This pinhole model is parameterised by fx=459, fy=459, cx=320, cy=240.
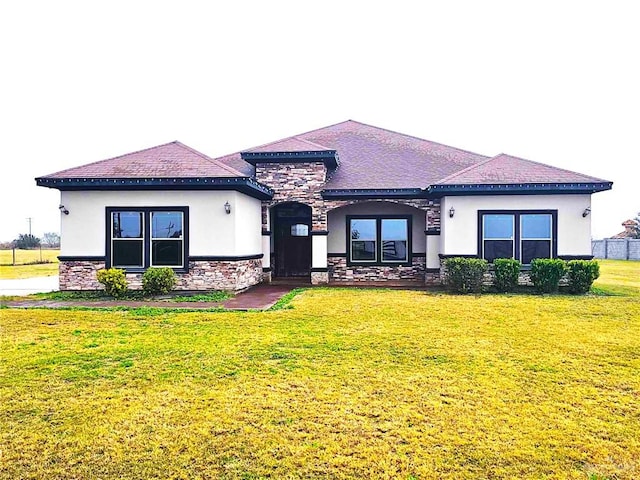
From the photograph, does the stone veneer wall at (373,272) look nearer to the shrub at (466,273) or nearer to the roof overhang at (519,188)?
the shrub at (466,273)

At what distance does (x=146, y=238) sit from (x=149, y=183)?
1649 millimetres

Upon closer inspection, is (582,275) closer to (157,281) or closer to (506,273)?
(506,273)

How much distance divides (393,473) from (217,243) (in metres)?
10.8

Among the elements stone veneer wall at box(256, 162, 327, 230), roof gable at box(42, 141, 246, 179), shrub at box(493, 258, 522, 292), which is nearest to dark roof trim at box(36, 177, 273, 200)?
roof gable at box(42, 141, 246, 179)

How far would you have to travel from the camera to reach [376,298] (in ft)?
41.3

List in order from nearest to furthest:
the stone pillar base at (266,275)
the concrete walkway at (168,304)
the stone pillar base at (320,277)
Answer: the concrete walkway at (168,304) → the stone pillar base at (320,277) → the stone pillar base at (266,275)

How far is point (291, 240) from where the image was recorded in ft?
61.0

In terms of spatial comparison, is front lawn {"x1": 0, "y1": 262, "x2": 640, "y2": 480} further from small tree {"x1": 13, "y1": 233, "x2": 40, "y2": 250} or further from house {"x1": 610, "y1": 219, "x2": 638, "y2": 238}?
small tree {"x1": 13, "y1": 233, "x2": 40, "y2": 250}

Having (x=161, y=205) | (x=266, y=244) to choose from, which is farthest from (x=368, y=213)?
(x=161, y=205)

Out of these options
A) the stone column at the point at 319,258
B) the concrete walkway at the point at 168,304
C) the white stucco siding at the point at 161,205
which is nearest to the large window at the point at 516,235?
the stone column at the point at 319,258

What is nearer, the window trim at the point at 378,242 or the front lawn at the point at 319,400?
the front lawn at the point at 319,400

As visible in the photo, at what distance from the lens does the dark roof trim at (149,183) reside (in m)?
13.1

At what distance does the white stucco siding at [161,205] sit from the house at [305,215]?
1.2 inches

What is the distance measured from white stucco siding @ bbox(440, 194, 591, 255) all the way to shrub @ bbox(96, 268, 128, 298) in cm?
997
